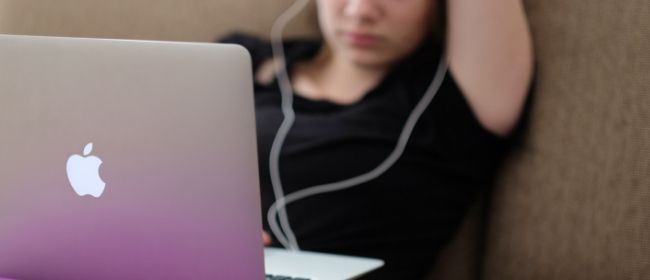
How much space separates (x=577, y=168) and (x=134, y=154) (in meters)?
0.69

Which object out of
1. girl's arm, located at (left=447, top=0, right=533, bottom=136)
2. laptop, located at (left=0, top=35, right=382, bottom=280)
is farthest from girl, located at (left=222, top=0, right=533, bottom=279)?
laptop, located at (left=0, top=35, right=382, bottom=280)

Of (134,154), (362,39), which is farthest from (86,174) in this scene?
(362,39)

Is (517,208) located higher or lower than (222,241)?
higher

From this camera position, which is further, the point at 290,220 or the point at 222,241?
the point at 290,220

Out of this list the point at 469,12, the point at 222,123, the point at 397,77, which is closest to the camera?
the point at 222,123

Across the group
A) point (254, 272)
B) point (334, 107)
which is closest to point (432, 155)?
point (334, 107)

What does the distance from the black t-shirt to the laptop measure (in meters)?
0.53

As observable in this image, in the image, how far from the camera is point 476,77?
127 centimetres

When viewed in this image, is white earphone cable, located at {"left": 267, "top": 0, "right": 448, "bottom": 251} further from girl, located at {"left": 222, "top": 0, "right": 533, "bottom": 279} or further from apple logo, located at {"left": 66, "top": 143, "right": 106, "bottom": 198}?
apple logo, located at {"left": 66, "top": 143, "right": 106, "bottom": 198}

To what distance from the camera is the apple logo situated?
0.77m


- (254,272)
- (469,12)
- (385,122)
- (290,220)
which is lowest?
(254,272)

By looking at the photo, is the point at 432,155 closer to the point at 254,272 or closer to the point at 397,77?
the point at 397,77

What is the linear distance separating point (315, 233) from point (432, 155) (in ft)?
0.76

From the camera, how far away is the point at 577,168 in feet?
3.86
